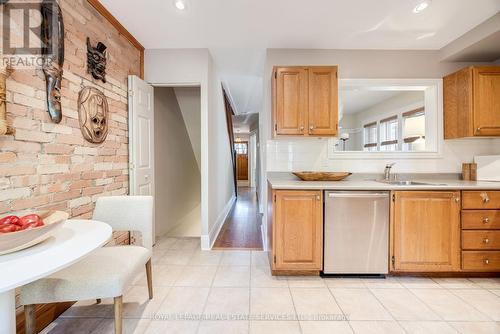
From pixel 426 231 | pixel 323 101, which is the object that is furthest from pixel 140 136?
pixel 426 231

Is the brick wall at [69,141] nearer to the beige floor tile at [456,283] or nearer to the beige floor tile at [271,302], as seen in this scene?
the beige floor tile at [271,302]

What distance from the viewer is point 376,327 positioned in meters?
1.63

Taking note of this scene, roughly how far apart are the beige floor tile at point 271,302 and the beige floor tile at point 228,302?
6cm

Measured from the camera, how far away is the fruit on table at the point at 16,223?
95 centimetres

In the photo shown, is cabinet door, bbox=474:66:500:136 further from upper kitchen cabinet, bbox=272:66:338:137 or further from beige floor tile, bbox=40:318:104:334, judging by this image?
beige floor tile, bbox=40:318:104:334

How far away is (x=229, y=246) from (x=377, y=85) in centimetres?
274

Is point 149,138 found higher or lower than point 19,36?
lower

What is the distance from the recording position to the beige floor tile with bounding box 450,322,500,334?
1586 mm

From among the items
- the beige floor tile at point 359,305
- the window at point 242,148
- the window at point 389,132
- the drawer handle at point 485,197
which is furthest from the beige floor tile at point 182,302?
the window at point 242,148

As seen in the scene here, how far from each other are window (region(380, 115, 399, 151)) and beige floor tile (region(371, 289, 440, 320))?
1.85m

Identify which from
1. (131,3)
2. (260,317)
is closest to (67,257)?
(260,317)

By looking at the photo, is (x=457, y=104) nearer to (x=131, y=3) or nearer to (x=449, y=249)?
(x=449, y=249)

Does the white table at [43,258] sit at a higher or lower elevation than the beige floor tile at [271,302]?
higher

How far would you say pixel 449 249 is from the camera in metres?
2.20
